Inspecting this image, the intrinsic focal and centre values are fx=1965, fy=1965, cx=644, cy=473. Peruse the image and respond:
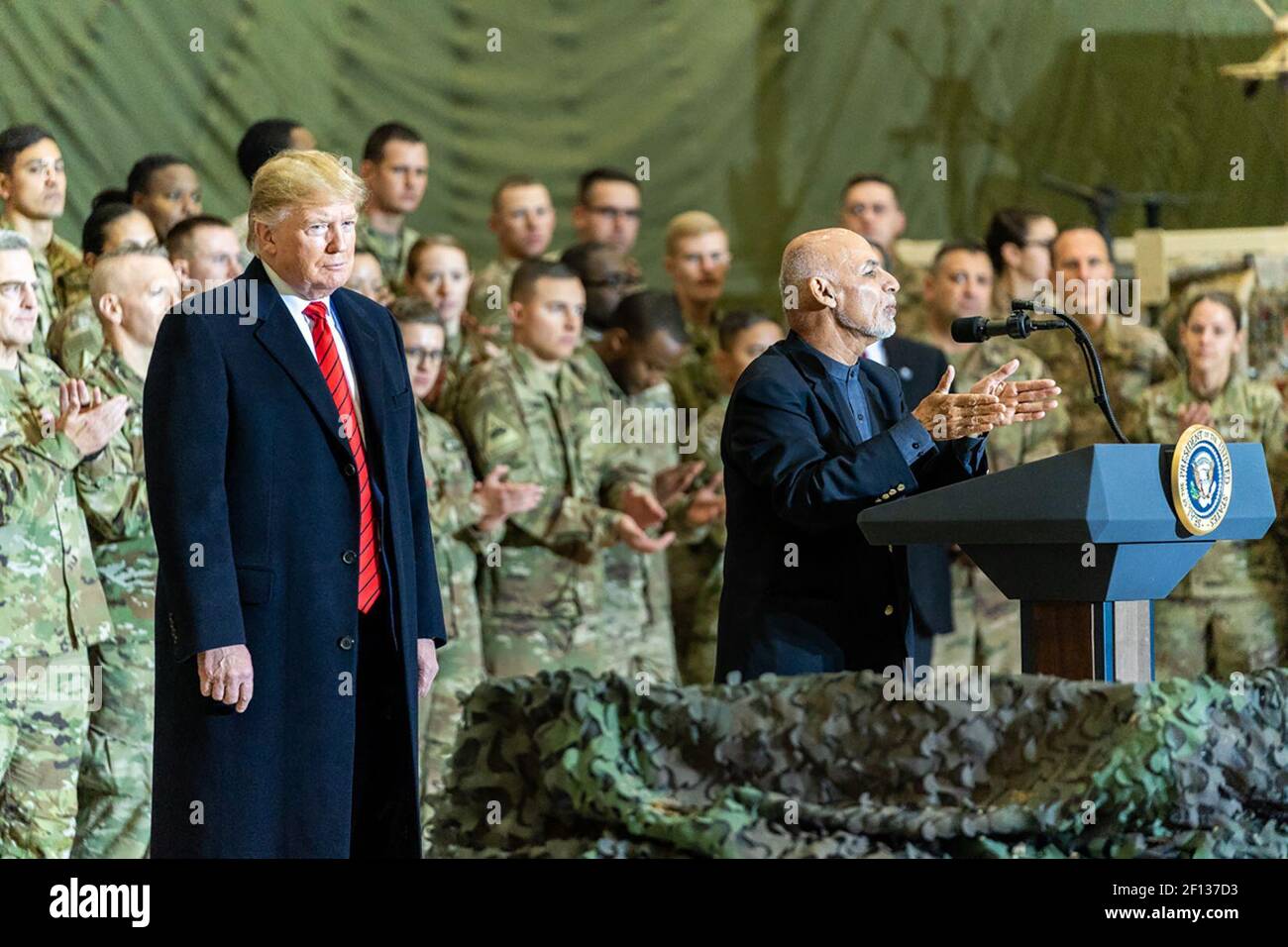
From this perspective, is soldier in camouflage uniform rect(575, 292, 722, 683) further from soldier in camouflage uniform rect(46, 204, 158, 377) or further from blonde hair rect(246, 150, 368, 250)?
Answer: blonde hair rect(246, 150, 368, 250)

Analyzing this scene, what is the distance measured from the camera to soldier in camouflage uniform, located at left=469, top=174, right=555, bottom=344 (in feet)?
19.6

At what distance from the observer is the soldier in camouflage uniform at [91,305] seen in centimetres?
473

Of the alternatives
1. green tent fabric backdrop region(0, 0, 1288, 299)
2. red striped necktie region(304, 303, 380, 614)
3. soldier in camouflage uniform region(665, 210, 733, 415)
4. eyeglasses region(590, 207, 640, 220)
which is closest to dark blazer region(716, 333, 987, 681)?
red striped necktie region(304, 303, 380, 614)

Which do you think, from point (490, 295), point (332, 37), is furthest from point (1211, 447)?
point (332, 37)

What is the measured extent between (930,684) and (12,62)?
4294 millimetres

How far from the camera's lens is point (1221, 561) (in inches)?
236

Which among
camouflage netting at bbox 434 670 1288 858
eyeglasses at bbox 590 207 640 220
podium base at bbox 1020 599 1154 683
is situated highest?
eyeglasses at bbox 590 207 640 220

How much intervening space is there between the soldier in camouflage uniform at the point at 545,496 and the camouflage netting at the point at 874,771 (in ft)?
8.63

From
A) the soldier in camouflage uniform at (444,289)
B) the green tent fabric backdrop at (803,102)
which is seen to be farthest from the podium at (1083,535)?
the green tent fabric backdrop at (803,102)

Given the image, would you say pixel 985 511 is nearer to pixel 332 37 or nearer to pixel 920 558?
pixel 920 558

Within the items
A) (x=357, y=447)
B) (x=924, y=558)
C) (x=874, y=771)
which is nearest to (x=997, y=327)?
(x=874, y=771)

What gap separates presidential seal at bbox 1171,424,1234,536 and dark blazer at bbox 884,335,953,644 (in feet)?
5.23

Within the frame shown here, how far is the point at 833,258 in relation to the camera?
3.26 meters

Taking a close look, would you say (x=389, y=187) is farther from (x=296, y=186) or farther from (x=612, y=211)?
(x=296, y=186)
